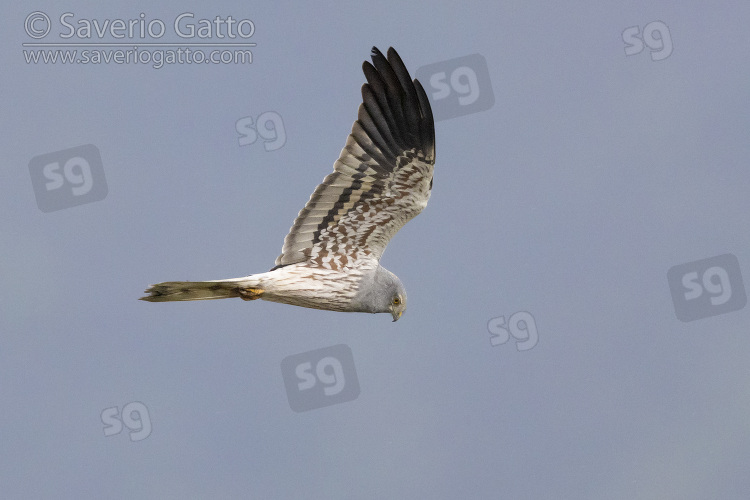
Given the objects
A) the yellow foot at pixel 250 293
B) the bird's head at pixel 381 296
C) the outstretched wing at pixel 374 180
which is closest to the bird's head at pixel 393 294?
the bird's head at pixel 381 296

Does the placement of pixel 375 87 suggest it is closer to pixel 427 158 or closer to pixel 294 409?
pixel 427 158

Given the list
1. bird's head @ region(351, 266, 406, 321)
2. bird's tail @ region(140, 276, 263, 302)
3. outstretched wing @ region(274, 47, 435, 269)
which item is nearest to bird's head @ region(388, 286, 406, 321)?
bird's head @ region(351, 266, 406, 321)

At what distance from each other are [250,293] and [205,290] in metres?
0.56

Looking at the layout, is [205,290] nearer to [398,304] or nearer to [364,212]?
[364,212]

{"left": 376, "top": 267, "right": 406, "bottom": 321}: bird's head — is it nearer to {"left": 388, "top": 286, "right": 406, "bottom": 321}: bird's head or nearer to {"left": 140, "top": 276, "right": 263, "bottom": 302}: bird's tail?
{"left": 388, "top": 286, "right": 406, "bottom": 321}: bird's head

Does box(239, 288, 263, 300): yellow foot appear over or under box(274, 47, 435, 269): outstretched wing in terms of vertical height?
under

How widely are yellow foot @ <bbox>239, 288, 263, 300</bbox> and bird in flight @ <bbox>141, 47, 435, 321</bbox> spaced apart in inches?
0.5

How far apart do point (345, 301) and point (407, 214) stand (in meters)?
1.34

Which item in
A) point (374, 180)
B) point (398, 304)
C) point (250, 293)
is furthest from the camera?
point (398, 304)

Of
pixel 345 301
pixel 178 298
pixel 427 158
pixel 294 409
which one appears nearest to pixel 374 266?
pixel 345 301

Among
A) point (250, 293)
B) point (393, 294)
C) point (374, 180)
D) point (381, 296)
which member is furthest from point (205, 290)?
point (374, 180)

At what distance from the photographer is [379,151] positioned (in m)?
14.7

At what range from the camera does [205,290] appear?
46.5 ft

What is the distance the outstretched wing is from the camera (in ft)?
47.3
